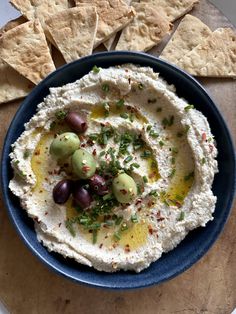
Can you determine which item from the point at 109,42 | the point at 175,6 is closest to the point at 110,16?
the point at 109,42

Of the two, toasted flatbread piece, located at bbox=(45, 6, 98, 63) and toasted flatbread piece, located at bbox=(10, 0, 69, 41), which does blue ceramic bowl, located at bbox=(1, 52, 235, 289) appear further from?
toasted flatbread piece, located at bbox=(10, 0, 69, 41)

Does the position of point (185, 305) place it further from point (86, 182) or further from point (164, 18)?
point (164, 18)

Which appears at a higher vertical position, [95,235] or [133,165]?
[133,165]

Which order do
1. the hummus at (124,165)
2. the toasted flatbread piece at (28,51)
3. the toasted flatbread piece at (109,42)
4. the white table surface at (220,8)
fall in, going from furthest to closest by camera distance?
the white table surface at (220,8) → the toasted flatbread piece at (109,42) → the toasted flatbread piece at (28,51) → the hummus at (124,165)

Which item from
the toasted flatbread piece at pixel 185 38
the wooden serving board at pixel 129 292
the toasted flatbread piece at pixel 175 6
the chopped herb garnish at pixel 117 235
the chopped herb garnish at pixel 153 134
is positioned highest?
the toasted flatbread piece at pixel 175 6

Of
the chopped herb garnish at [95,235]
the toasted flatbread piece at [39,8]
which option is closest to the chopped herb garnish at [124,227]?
the chopped herb garnish at [95,235]

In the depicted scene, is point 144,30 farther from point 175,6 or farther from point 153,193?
point 153,193

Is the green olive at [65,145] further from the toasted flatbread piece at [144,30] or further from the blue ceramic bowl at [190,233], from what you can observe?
the toasted flatbread piece at [144,30]
